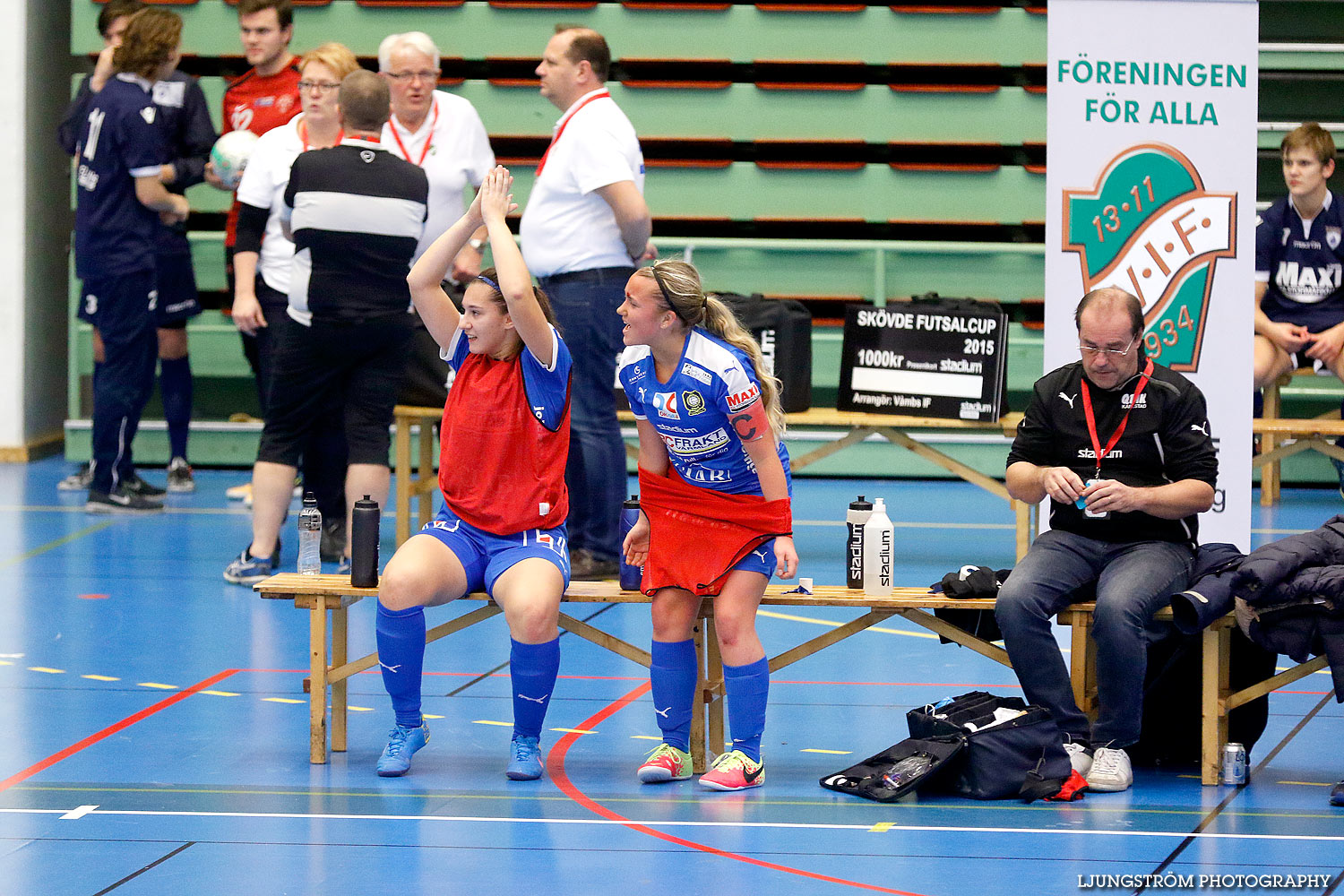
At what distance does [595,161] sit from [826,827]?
10.6 feet

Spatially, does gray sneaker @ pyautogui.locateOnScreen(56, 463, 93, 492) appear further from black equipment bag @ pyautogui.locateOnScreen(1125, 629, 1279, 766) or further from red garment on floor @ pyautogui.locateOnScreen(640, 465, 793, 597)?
black equipment bag @ pyautogui.locateOnScreen(1125, 629, 1279, 766)

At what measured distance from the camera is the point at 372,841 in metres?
3.96

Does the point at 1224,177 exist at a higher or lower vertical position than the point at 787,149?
lower

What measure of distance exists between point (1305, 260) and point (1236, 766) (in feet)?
15.6

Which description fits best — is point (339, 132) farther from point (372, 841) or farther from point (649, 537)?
point (372, 841)

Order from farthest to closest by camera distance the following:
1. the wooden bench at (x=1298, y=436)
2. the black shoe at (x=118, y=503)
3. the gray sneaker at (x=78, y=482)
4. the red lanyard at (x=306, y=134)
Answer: the gray sneaker at (x=78, y=482)
the black shoe at (x=118, y=503)
the wooden bench at (x=1298, y=436)
the red lanyard at (x=306, y=134)

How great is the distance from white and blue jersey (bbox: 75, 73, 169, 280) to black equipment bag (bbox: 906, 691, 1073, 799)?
5.72m

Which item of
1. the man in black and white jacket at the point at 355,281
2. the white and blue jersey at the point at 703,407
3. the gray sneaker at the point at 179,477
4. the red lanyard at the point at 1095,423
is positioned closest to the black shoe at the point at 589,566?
the man in black and white jacket at the point at 355,281

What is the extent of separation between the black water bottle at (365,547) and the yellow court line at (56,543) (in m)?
3.29

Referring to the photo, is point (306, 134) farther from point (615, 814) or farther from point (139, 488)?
point (615, 814)

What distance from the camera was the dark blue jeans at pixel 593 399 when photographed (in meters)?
6.64

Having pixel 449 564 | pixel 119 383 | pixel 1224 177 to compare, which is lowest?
pixel 449 564

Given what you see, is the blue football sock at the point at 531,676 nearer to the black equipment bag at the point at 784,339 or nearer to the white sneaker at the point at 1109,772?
the white sneaker at the point at 1109,772

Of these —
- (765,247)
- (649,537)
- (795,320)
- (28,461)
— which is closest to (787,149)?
(765,247)
